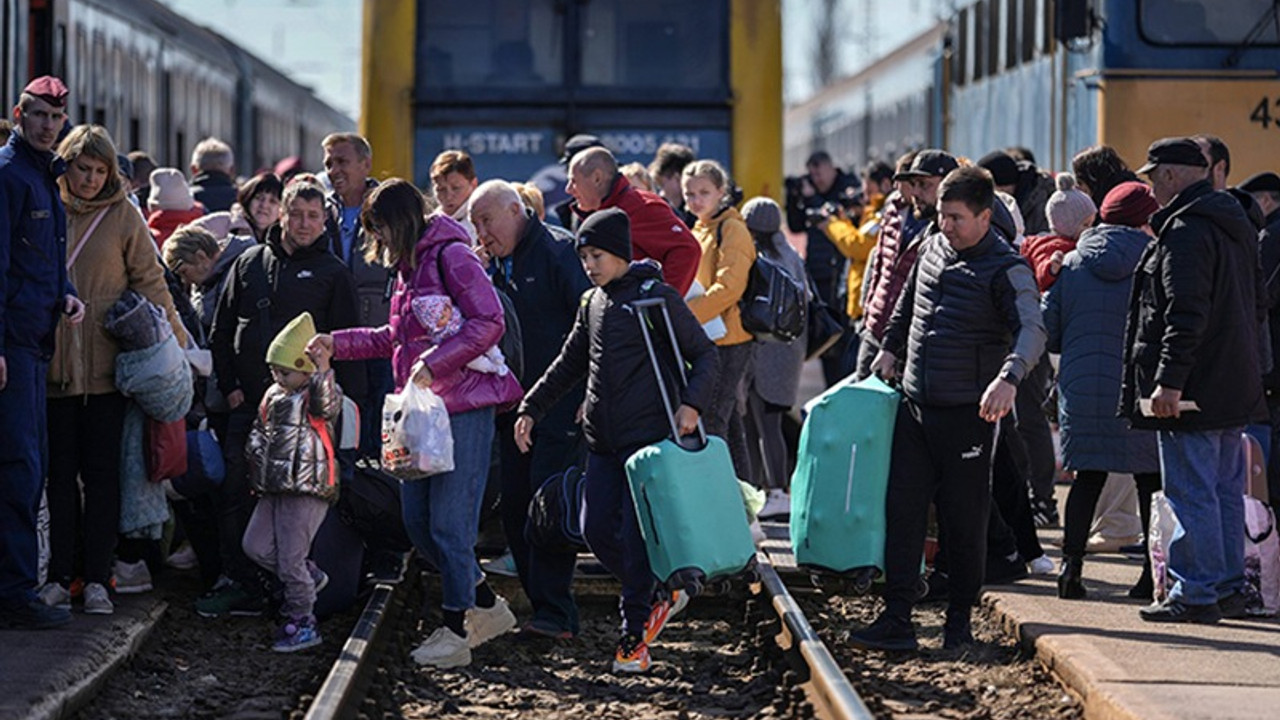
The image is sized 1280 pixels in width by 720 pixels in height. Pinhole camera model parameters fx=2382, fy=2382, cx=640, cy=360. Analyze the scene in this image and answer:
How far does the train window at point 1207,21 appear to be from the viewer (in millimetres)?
14828

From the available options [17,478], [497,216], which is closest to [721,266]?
[497,216]

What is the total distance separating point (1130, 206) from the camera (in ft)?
32.6

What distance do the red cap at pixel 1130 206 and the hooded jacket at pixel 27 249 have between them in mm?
4288

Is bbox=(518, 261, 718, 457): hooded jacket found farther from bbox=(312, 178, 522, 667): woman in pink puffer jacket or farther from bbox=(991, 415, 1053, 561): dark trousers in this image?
bbox=(991, 415, 1053, 561): dark trousers

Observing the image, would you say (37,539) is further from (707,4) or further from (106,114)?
(106,114)

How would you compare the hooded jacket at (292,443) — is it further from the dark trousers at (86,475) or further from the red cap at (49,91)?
the red cap at (49,91)

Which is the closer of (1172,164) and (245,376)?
(1172,164)

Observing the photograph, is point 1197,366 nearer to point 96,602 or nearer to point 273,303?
point 273,303

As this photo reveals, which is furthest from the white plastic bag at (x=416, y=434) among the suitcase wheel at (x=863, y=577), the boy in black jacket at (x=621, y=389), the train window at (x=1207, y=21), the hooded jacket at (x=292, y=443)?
the train window at (x=1207, y=21)

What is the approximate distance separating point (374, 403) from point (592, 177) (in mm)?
1350

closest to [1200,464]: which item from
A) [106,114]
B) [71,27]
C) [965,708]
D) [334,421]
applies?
[965,708]

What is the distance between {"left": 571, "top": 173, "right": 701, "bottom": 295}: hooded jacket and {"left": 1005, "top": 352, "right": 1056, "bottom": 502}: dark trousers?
6.40 feet

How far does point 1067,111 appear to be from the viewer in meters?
15.8

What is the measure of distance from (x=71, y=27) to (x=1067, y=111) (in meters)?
6.70
